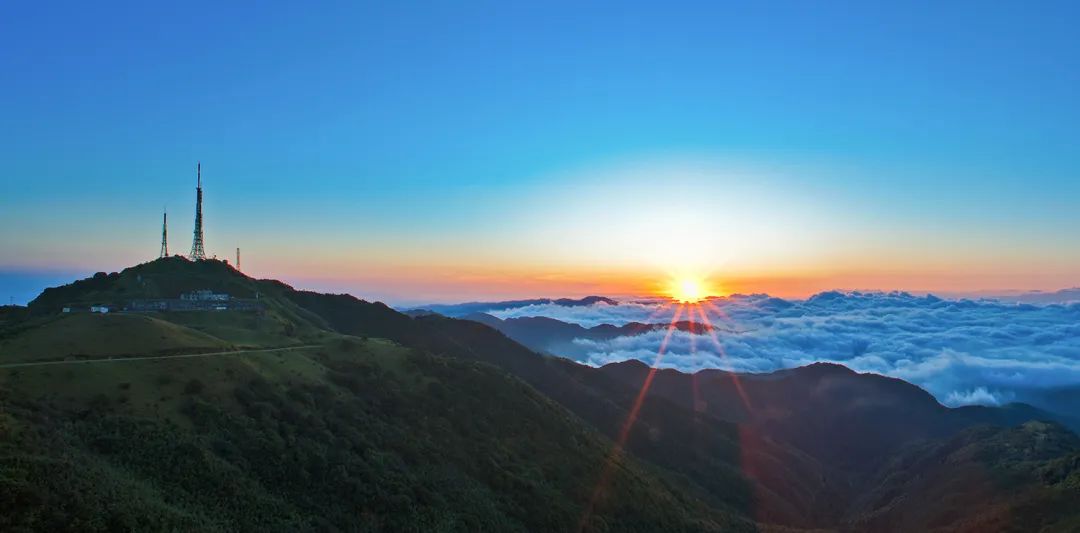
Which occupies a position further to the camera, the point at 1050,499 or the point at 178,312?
the point at 1050,499

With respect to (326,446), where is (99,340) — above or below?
above

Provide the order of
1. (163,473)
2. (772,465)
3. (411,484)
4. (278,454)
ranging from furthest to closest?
1. (772,465)
2. (411,484)
3. (278,454)
4. (163,473)

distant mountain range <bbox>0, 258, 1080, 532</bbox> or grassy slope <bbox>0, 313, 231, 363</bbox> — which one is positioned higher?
grassy slope <bbox>0, 313, 231, 363</bbox>

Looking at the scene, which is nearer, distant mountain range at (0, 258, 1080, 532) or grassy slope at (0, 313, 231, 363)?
distant mountain range at (0, 258, 1080, 532)

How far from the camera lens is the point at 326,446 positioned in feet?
161

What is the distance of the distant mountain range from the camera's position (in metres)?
34.3

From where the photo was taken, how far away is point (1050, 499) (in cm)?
8788

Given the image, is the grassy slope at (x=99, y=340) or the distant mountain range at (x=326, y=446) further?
the grassy slope at (x=99, y=340)

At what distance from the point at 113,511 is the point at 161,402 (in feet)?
61.0

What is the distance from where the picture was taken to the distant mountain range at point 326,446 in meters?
34.3

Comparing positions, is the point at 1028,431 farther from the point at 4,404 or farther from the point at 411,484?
the point at 4,404

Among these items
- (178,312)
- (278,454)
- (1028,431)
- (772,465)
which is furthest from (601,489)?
(1028,431)

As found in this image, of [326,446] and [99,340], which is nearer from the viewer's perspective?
[326,446]

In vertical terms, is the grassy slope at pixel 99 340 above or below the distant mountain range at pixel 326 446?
above
